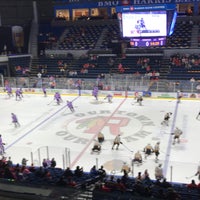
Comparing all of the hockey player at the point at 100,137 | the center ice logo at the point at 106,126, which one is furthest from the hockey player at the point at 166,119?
the hockey player at the point at 100,137

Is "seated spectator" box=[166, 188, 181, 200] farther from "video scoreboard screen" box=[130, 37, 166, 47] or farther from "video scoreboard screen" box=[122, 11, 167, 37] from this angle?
"video scoreboard screen" box=[130, 37, 166, 47]

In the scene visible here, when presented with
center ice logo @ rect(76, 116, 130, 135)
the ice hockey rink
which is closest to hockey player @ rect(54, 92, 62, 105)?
the ice hockey rink

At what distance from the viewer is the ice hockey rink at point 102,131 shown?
14.7 m

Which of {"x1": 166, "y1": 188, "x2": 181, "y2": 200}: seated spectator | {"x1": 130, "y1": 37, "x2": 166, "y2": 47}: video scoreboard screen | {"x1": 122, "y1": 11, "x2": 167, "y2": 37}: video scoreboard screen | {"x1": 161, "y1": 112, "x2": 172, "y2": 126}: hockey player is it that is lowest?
{"x1": 161, "y1": 112, "x2": 172, "y2": 126}: hockey player

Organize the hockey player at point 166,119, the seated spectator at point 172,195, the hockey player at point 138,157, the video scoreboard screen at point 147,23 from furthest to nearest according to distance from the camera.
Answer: the video scoreboard screen at point 147,23 < the hockey player at point 166,119 < the hockey player at point 138,157 < the seated spectator at point 172,195

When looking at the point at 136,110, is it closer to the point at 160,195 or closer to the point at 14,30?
the point at 160,195

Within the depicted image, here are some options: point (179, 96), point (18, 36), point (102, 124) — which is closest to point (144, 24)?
point (179, 96)

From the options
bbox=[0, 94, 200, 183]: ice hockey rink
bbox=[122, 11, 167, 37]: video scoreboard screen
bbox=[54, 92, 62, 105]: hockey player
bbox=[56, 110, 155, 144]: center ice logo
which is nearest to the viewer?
bbox=[0, 94, 200, 183]: ice hockey rink

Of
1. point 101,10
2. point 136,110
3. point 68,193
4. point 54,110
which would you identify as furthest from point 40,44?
point 68,193

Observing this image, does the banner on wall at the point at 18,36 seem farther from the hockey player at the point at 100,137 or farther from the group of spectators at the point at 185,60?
the hockey player at the point at 100,137

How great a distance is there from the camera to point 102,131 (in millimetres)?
19547

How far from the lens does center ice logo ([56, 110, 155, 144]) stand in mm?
18609

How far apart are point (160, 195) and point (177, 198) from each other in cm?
44

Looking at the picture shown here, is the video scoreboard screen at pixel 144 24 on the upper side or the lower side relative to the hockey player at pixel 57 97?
upper
